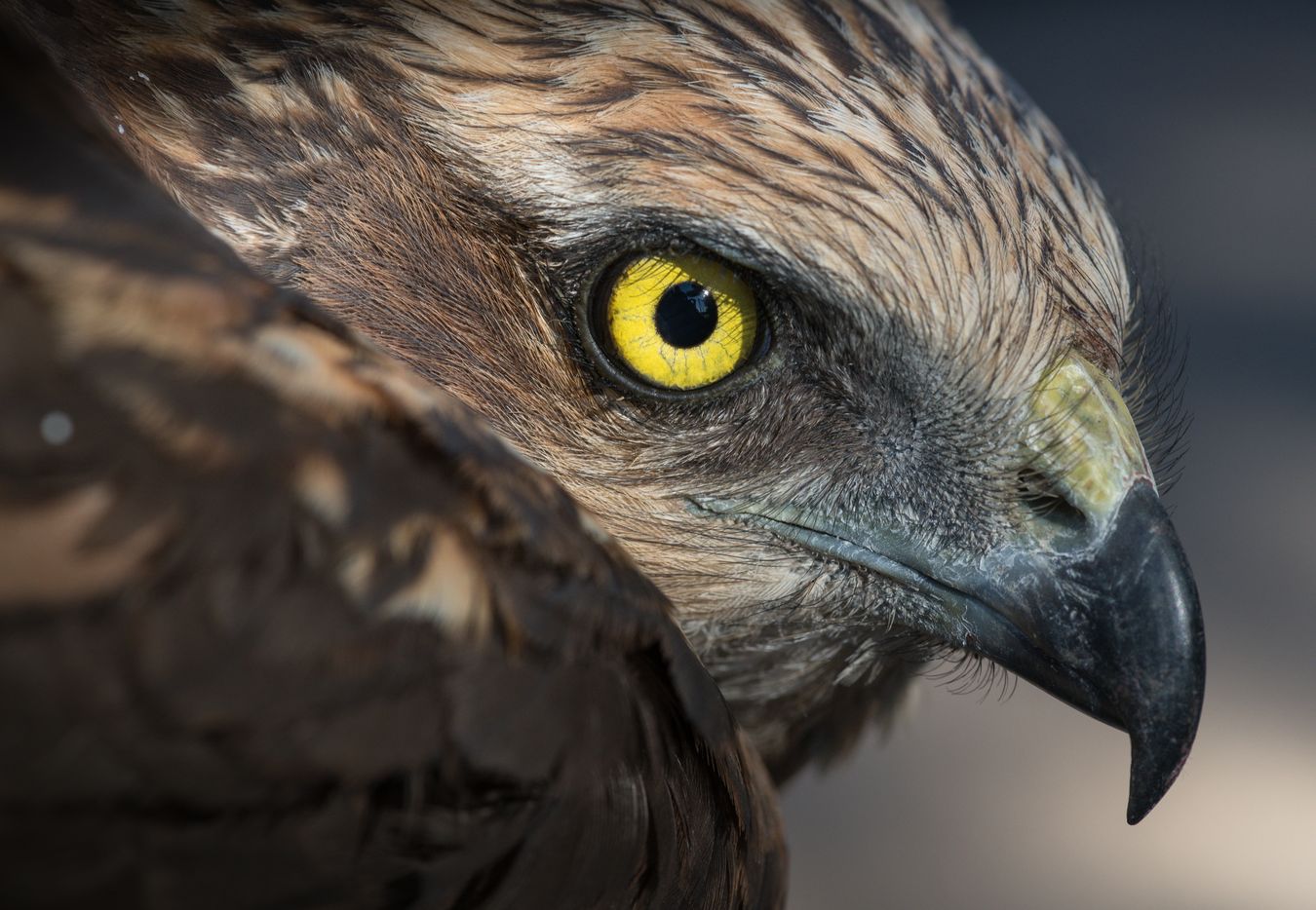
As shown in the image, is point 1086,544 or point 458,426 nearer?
point 458,426

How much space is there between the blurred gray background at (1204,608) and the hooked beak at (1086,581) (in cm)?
90

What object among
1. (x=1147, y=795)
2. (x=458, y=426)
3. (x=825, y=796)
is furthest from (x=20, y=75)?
(x=825, y=796)

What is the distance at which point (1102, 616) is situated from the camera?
1.36 meters

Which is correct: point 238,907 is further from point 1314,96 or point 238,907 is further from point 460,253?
point 1314,96

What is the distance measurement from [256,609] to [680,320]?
2.23 ft

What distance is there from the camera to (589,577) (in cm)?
102

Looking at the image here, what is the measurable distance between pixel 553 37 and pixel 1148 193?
89.1 inches

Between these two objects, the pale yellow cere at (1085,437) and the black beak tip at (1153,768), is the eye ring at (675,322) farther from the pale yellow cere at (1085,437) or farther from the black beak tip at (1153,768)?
the black beak tip at (1153,768)

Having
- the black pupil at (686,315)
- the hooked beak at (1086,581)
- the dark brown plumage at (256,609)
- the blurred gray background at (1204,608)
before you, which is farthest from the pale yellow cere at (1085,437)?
the blurred gray background at (1204,608)

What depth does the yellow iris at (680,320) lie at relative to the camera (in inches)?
54.6

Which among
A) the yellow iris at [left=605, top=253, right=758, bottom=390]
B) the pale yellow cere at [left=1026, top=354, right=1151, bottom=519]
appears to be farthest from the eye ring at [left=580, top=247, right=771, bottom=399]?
the pale yellow cere at [left=1026, top=354, right=1151, bottom=519]

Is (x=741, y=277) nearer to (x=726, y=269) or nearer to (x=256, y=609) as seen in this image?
(x=726, y=269)

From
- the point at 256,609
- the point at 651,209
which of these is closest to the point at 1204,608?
the point at 651,209

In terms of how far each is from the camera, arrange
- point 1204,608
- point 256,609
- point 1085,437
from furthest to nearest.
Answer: point 1204,608 < point 1085,437 < point 256,609
